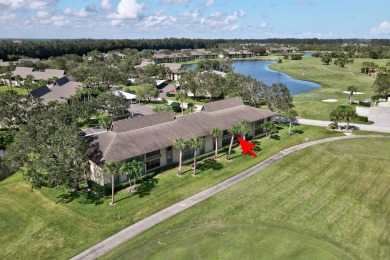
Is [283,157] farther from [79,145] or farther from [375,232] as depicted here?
[79,145]

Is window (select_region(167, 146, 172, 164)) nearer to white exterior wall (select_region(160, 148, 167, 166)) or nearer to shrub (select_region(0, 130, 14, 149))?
white exterior wall (select_region(160, 148, 167, 166))

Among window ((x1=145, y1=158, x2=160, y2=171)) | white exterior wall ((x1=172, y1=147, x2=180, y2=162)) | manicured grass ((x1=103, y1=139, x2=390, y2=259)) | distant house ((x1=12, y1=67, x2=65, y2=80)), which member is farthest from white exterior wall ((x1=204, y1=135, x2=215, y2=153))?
distant house ((x1=12, y1=67, x2=65, y2=80))

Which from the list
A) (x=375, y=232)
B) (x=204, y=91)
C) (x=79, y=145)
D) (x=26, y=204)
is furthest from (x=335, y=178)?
(x=204, y=91)

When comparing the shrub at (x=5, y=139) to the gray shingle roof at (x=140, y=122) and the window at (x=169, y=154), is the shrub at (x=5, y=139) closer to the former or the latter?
the gray shingle roof at (x=140, y=122)

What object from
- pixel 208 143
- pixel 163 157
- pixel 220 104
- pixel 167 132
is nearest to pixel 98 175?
pixel 163 157

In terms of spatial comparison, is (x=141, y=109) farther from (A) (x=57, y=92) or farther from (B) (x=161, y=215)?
(B) (x=161, y=215)

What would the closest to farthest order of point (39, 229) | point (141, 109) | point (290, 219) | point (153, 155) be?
point (39, 229)
point (290, 219)
point (153, 155)
point (141, 109)
